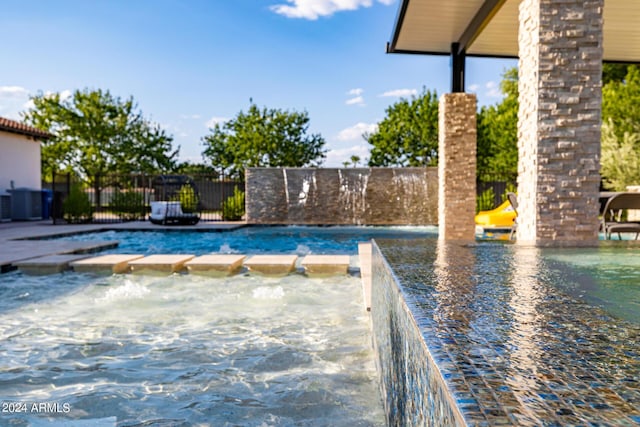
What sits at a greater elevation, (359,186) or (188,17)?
(188,17)

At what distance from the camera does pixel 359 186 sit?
17953mm

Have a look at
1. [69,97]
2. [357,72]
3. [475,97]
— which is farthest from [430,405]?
[69,97]

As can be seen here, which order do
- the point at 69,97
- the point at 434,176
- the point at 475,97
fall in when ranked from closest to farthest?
the point at 475,97 < the point at 434,176 < the point at 69,97

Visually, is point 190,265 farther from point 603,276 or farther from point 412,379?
point 412,379

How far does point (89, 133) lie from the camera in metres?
30.8

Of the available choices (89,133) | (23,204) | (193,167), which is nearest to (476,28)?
(23,204)

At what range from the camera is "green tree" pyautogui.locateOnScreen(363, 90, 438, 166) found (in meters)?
28.8

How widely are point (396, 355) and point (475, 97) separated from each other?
25.4ft

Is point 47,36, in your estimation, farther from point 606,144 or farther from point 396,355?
point 396,355

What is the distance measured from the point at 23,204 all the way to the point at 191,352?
17.2 metres

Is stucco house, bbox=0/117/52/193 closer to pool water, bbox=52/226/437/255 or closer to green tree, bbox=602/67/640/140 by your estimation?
pool water, bbox=52/226/437/255

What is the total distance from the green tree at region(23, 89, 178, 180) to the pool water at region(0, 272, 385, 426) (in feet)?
88.9

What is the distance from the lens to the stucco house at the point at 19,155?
1797 cm

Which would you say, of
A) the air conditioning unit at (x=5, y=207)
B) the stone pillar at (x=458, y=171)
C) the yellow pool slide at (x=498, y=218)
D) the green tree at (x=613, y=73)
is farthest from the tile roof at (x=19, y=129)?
the green tree at (x=613, y=73)
